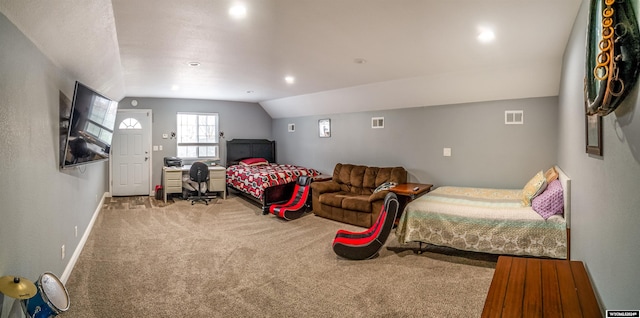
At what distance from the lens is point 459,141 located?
504cm

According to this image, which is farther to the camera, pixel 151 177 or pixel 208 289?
pixel 151 177

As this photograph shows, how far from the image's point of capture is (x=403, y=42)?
3174mm

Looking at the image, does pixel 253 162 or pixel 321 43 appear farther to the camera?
pixel 253 162

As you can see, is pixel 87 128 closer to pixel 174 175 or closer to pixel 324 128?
pixel 174 175

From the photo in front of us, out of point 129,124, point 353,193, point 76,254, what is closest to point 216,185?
point 129,124

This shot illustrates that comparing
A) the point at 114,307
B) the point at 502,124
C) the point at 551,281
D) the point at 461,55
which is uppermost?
the point at 461,55

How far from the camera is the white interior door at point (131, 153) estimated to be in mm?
7273

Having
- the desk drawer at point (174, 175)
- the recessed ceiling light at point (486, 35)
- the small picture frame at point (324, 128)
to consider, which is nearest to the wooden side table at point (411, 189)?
the recessed ceiling light at point (486, 35)

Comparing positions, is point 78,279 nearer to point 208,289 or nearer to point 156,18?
point 208,289

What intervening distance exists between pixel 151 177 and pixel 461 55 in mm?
6937

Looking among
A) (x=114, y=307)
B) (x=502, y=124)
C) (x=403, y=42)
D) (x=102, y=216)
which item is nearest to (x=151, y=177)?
(x=102, y=216)

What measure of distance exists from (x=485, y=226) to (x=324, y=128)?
171 inches

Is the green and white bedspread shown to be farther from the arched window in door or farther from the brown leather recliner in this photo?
the arched window in door

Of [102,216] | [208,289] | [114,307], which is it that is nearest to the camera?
[114,307]
